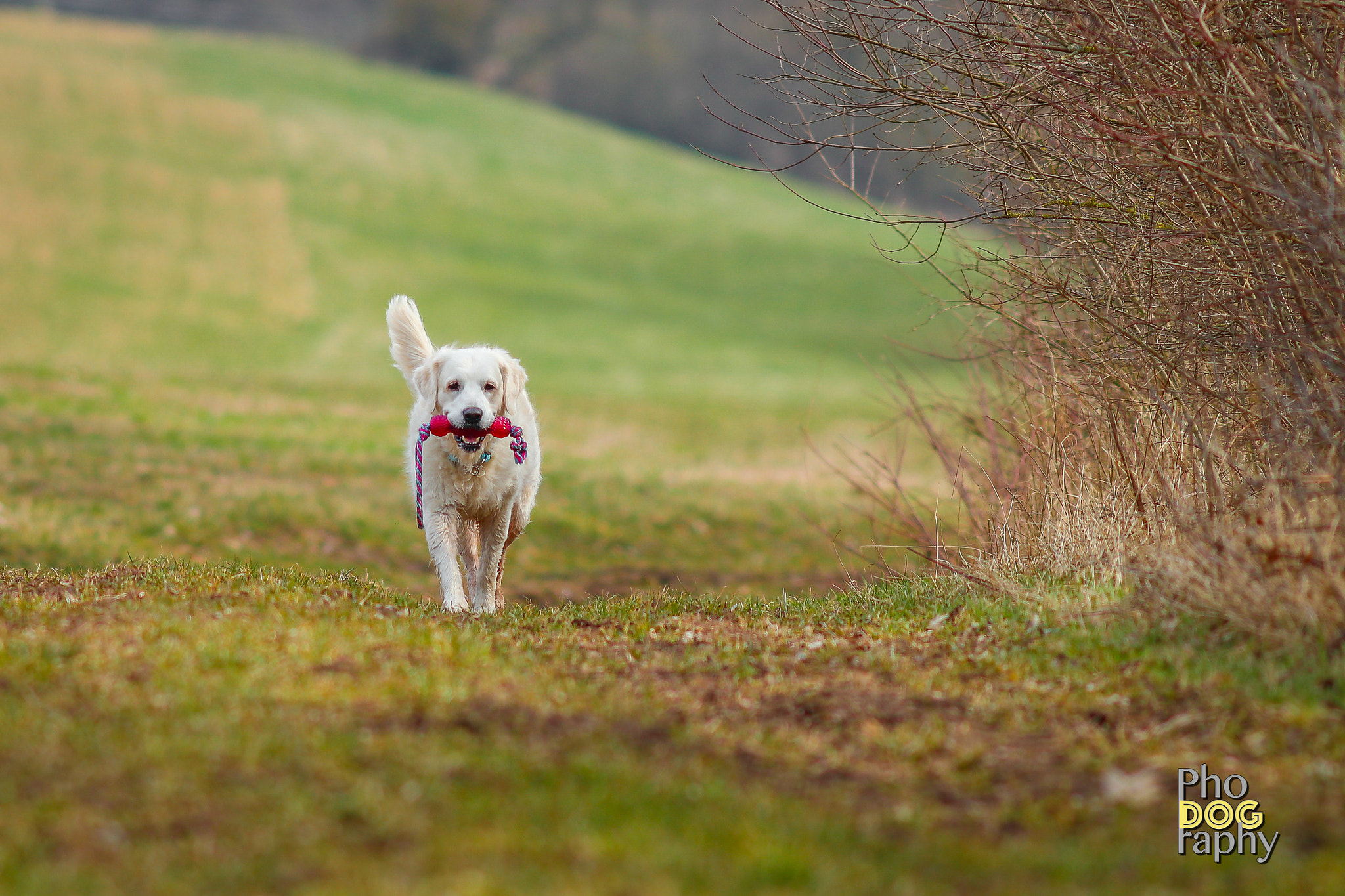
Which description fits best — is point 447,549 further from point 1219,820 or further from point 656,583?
point 656,583

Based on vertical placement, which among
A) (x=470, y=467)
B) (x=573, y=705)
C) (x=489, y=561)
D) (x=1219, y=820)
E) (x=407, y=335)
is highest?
(x=407, y=335)

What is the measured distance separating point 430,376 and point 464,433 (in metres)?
0.60

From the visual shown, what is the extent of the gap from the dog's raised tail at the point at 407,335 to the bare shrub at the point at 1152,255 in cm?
332

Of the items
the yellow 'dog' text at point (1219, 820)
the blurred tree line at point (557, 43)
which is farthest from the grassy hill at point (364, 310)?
the blurred tree line at point (557, 43)

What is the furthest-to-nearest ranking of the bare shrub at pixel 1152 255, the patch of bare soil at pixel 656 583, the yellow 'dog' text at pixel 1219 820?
the patch of bare soil at pixel 656 583, the bare shrub at pixel 1152 255, the yellow 'dog' text at pixel 1219 820

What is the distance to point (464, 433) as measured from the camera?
23.0ft

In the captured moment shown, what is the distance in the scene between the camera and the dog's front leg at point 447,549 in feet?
23.0

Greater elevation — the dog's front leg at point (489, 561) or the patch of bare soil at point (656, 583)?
the dog's front leg at point (489, 561)

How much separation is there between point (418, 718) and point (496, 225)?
149 ft

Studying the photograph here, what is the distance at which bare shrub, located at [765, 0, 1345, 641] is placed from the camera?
5316mm

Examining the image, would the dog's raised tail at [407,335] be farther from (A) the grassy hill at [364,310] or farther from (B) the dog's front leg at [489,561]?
(A) the grassy hill at [364,310]

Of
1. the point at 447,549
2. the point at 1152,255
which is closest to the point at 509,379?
the point at 447,549

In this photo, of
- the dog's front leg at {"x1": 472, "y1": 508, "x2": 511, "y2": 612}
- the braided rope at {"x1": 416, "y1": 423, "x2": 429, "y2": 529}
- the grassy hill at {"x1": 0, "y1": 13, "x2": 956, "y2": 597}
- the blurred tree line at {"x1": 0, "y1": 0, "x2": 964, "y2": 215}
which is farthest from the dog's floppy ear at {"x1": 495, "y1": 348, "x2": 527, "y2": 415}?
the blurred tree line at {"x1": 0, "y1": 0, "x2": 964, "y2": 215}

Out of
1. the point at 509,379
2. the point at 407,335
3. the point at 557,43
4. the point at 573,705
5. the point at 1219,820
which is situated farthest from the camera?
the point at 557,43
